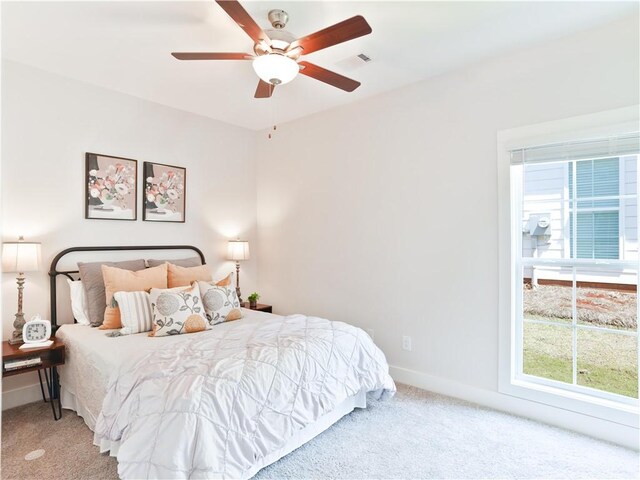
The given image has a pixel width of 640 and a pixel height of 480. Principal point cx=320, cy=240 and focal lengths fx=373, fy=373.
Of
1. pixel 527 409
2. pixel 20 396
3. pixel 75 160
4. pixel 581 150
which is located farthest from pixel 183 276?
pixel 581 150

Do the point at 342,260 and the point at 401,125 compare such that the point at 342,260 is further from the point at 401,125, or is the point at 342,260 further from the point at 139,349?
the point at 139,349

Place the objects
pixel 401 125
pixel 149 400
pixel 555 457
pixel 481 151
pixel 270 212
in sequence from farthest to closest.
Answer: pixel 270 212 → pixel 401 125 → pixel 481 151 → pixel 555 457 → pixel 149 400

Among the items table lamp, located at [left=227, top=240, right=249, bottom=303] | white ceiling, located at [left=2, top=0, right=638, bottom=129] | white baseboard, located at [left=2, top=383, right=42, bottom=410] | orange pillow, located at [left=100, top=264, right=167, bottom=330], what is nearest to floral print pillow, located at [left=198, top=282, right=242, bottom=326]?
orange pillow, located at [left=100, top=264, right=167, bottom=330]

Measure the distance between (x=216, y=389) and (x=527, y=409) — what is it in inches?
89.8

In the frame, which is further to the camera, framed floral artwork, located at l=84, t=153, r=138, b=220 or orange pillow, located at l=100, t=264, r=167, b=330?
framed floral artwork, located at l=84, t=153, r=138, b=220

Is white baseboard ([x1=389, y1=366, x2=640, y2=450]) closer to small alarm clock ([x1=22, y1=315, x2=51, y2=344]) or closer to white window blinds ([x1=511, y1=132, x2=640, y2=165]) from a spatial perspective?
white window blinds ([x1=511, y1=132, x2=640, y2=165])

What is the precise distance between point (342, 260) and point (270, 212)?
1.25 meters

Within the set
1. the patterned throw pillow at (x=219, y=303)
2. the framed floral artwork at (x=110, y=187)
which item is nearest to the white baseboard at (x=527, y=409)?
the patterned throw pillow at (x=219, y=303)

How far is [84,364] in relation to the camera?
2547 millimetres

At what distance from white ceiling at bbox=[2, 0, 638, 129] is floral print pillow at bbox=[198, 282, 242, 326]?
181 cm

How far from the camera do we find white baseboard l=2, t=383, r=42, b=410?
2885 mm

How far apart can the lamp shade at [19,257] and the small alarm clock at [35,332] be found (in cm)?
40

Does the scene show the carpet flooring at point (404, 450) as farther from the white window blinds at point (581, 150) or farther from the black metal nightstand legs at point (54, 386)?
the white window blinds at point (581, 150)

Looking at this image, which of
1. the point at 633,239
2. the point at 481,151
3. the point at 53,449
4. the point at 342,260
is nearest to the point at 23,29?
the point at 53,449
